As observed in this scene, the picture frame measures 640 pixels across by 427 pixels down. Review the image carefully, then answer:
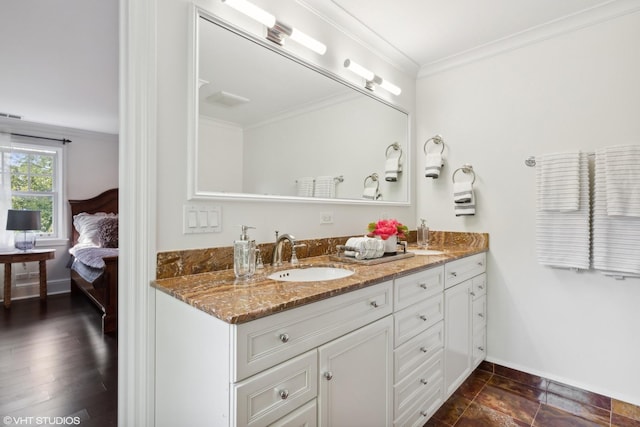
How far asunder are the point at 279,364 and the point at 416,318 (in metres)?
0.88

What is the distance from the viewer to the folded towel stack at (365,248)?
1.78 m

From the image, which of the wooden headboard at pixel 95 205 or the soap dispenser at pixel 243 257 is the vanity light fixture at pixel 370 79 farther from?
the wooden headboard at pixel 95 205

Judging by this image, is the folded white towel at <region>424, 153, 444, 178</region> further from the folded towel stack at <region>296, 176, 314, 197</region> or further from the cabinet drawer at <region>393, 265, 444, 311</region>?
the folded towel stack at <region>296, 176, 314, 197</region>

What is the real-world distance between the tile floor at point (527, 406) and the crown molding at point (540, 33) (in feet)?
7.49

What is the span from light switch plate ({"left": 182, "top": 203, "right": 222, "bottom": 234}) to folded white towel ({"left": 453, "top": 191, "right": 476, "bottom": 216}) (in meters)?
1.79

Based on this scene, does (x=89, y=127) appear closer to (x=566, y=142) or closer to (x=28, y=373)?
(x=28, y=373)

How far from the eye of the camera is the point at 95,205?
4.73 metres

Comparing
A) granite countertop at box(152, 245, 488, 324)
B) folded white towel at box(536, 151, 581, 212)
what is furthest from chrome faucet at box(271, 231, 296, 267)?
folded white towel at box(536, 151, 581, 212)

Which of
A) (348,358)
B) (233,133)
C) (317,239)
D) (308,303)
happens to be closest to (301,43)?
(233,133)

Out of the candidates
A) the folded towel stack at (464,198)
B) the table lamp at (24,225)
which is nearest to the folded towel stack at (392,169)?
the folded towel stack at (464,198)

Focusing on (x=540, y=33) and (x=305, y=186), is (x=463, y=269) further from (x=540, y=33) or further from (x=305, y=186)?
(x=540, y=33)

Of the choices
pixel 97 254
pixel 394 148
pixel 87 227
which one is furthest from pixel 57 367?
pixel 394 148

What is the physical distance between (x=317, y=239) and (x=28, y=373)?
2217 millimetres

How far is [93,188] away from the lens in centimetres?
478
